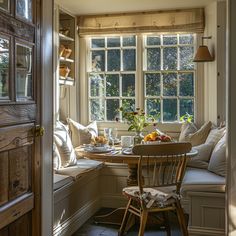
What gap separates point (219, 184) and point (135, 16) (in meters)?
2.49

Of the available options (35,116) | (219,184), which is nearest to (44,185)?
(35,116)

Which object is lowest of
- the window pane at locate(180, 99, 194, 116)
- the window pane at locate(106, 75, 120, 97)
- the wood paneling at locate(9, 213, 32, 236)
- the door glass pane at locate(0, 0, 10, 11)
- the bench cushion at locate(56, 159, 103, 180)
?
the wood paneling at locate(9, 213, 32, 236)

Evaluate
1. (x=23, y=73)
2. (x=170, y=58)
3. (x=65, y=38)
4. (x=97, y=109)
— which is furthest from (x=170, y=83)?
(x=23, y=73)

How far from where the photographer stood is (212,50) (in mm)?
4352

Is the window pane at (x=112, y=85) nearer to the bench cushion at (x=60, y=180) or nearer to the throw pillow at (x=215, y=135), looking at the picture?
the throw pillow at (x=215, y=135)

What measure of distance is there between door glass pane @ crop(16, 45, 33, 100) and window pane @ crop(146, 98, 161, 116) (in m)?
2.88

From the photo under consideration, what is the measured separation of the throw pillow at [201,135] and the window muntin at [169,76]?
436mm

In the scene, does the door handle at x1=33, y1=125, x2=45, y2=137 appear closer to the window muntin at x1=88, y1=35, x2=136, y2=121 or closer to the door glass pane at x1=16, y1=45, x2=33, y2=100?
the door glass pane at x1=16, y1=45, x2=33, y2=100

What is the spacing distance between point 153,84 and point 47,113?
8.86 ft

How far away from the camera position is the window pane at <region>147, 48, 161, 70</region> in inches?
188

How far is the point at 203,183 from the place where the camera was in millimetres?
3264

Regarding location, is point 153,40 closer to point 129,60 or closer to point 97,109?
point 129,60

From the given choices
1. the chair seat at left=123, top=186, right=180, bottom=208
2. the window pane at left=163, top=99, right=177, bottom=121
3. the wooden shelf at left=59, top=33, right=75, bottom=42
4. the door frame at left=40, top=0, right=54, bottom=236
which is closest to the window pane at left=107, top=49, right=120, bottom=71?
the wooden shelf at left=59, top=33, right=75, bottom=42

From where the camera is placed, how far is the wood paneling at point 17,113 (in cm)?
179
